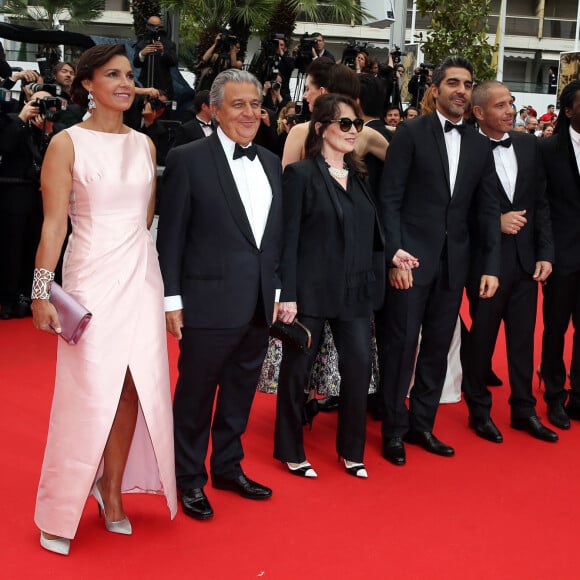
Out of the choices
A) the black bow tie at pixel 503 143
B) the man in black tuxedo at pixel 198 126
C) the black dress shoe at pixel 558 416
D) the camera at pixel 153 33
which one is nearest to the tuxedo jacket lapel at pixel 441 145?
the black bow tie at pixel 503 143

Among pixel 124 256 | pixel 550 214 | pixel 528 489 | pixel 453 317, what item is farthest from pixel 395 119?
pixel 124 256

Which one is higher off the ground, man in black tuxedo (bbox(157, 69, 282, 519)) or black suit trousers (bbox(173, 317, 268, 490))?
man in black tuxedo (bbox(157, 69, 282, 519))

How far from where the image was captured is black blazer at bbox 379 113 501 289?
4.19m

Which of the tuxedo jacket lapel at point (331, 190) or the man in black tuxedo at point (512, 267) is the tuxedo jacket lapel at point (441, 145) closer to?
the man in black tuxedo at point (512, 267)

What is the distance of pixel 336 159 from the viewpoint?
13.1ft

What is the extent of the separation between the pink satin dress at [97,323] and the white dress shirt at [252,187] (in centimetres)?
40

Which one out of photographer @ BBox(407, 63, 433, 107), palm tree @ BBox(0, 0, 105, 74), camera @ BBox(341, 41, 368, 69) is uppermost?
palm tree @ BBox(0, 0, 105, 74)

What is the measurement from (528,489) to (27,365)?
3087mm

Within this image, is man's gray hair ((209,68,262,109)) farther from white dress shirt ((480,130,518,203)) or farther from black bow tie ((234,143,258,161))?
white dress shirt ((480,130,518,203))

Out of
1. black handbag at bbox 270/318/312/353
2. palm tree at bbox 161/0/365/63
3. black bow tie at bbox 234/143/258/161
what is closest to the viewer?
black bow tie at bbox 234/143/258/161

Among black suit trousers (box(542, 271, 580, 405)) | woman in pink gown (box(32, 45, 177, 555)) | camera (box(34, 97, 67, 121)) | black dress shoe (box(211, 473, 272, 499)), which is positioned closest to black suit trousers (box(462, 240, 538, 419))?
black suit trousers (box(542, 271, 580, 405))

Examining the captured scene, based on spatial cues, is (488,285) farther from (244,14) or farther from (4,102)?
(244,14)

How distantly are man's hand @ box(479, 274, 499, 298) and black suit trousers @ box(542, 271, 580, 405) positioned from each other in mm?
686

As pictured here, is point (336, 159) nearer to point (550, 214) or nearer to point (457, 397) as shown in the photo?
point (550, 214)
